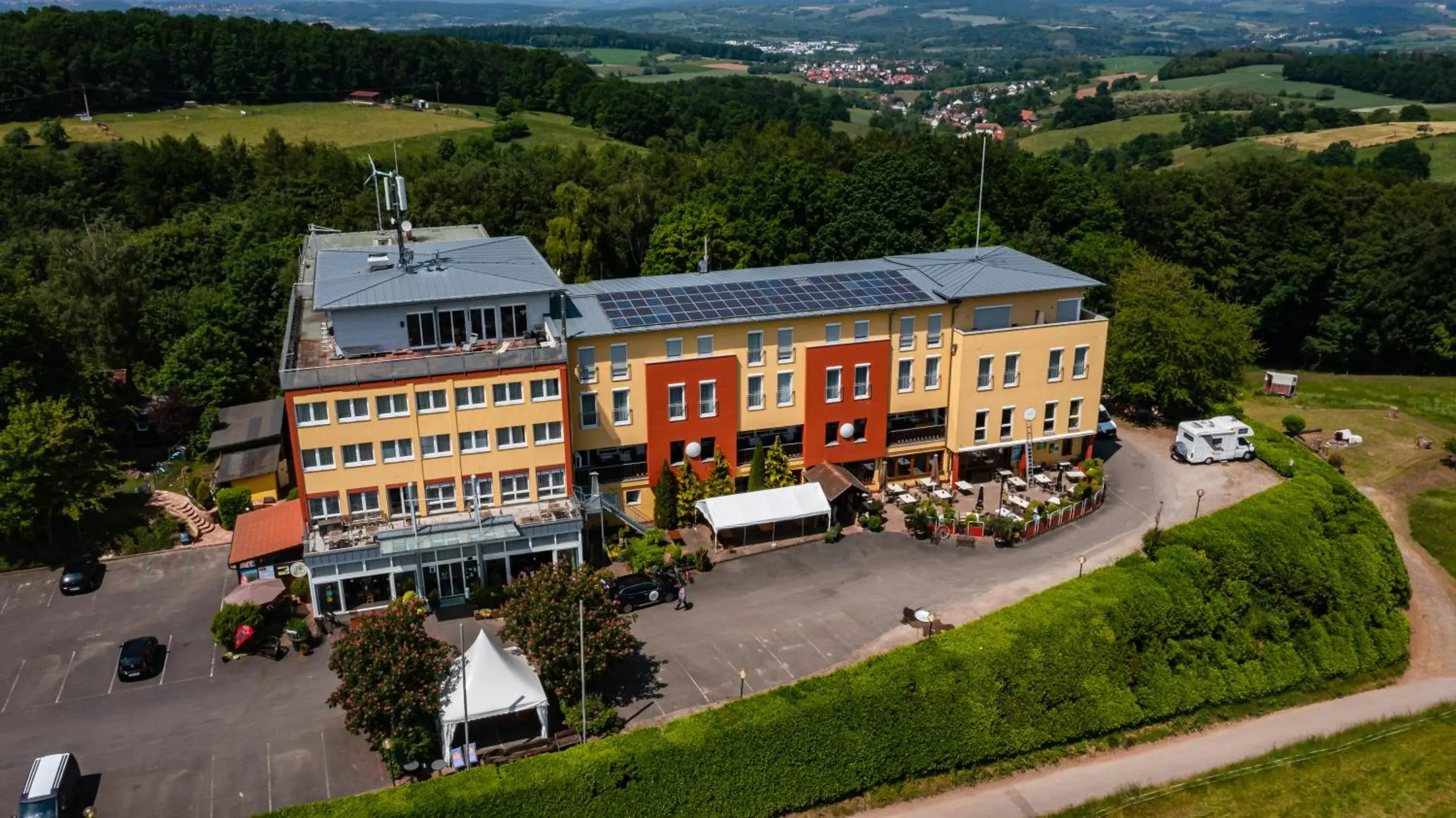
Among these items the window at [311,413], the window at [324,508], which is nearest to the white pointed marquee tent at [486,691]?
the window at [324,508]

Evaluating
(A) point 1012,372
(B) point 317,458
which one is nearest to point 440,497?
(B) point 317,458

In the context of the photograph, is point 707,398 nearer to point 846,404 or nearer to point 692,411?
point 692,411

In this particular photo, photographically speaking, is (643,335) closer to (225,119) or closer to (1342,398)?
(1342,398)

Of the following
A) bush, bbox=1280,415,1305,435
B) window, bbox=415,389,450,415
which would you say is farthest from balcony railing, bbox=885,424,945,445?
bush, bbox=1280,415,1305,435

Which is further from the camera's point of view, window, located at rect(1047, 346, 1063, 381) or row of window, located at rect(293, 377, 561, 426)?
window, located at rect(1047, 346, 1063, 381)

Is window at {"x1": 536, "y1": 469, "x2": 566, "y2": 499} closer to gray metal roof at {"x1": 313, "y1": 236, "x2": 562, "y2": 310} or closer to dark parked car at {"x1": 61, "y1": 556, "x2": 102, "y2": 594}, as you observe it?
gray metal roof at {"x1": 313, "y1": 236, "x2": 562, "y2": 310}

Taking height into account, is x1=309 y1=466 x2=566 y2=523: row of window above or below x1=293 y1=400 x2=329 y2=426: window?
below

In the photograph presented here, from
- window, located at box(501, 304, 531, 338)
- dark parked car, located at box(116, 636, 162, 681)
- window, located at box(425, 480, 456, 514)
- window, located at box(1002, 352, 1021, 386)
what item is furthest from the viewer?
window, located at box(1002, 352, 1021, 386)
